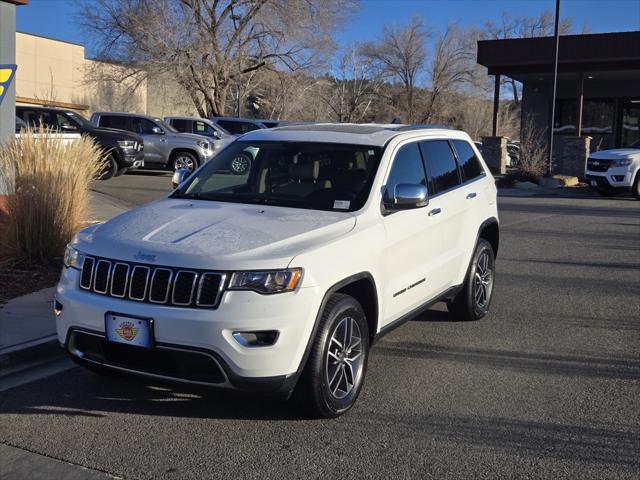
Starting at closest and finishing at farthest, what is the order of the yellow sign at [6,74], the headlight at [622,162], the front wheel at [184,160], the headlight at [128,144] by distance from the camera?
the yellow sign at [6,74] → the headlight at [128,144] → the headlight at [622,162] → the front wheel at [184,160]

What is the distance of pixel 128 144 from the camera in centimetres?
1836

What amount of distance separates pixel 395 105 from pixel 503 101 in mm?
16681

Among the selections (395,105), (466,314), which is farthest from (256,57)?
(466,314)

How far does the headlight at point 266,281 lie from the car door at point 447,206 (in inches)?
80.4

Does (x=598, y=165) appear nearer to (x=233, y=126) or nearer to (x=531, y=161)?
(x=531, y=161)

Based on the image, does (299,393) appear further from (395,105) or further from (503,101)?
(503,101)

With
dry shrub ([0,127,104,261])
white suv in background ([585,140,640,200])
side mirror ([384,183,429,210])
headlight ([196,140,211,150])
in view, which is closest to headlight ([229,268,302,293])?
side mirror ([384,183,429,210])

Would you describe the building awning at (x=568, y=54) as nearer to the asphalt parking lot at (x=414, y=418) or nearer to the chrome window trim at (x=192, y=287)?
the asphalt parking lot at (x=414, y=418)

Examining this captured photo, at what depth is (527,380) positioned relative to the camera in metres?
5.36

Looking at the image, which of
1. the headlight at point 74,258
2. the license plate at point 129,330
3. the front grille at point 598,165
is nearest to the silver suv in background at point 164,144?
the front grille at point 598,165

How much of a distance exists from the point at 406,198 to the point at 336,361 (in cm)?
129

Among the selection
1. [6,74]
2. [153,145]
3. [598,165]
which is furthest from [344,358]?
[153,145]

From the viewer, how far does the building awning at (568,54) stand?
24625 millimetres

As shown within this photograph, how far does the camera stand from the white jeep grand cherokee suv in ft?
13.2
